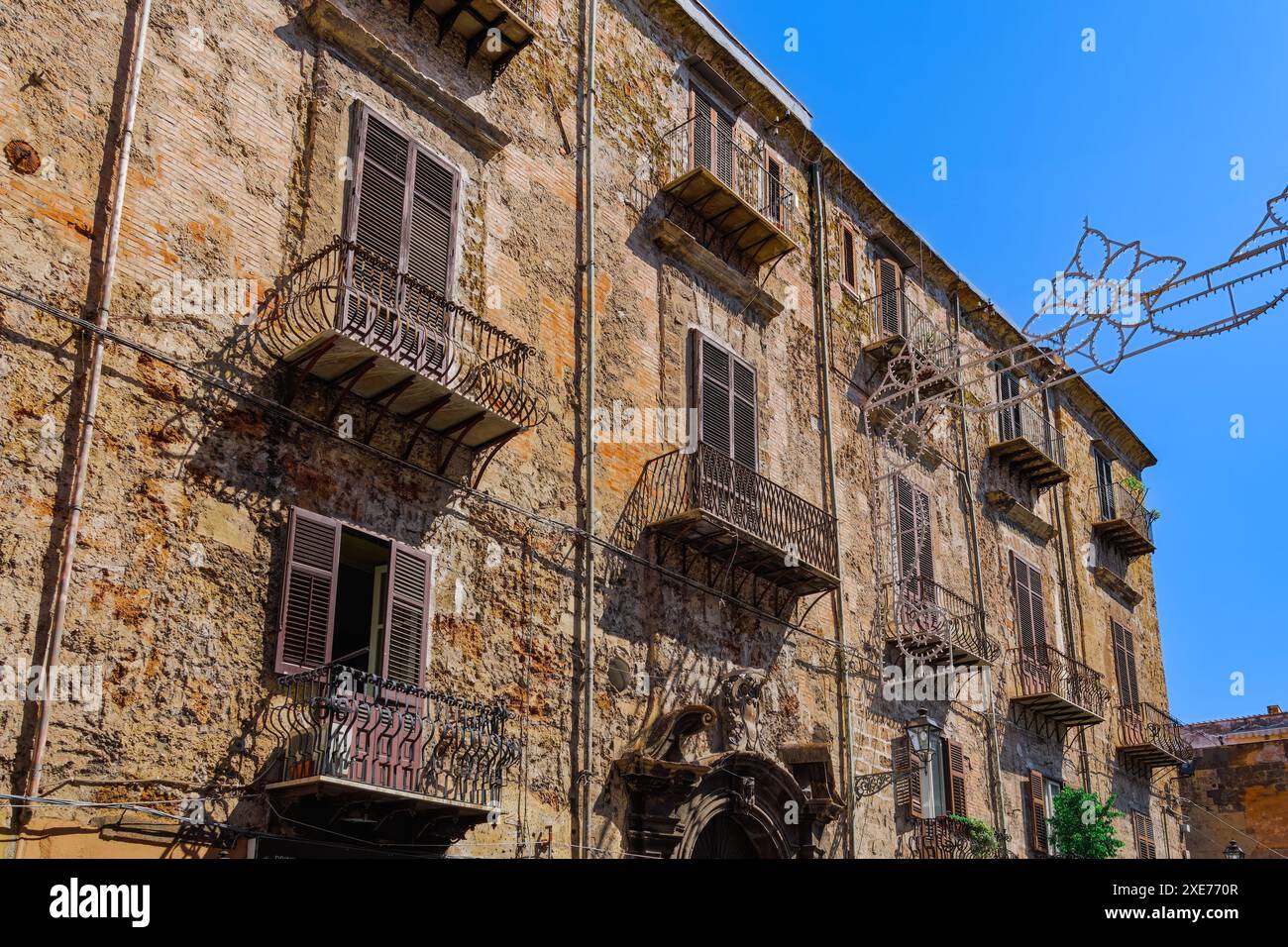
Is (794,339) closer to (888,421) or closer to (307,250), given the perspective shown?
(888,421)

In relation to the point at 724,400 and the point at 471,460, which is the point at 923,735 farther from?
the point at 471,460

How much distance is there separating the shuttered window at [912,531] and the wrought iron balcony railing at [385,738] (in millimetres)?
9468

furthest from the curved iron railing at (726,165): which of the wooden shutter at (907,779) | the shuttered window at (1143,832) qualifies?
the shuttered window at (1143,832)

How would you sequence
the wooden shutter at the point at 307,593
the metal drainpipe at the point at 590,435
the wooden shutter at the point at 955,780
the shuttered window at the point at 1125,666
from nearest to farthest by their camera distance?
the wooden shutter at the point at 307,593 < the metal drainpipe at the point at 590,435 < the wooden shutter at the point at 955,780 < the shuttered window at the point at 1125,666

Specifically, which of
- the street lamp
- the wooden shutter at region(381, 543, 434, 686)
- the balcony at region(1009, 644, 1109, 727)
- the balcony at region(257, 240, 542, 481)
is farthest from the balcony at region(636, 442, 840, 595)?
the balcony at region(1009, 644, 1109, 727)

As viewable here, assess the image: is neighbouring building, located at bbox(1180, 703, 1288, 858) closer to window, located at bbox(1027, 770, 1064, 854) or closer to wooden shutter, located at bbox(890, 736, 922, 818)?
window, located at bbox(1027, 770, 1064, 854)

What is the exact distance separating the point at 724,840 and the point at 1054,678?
10.4m

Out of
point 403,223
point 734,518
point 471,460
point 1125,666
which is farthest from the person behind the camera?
point 1125,666

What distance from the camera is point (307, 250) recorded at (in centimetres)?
1191

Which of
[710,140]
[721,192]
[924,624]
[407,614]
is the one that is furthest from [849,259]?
[407,614]

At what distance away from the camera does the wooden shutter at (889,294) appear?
848 inches

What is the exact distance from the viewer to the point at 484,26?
14305mm

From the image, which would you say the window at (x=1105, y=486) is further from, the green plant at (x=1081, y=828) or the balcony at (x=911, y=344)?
the green plant at (x=1081, y=828)

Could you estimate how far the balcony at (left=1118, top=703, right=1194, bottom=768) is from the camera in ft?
86.9
